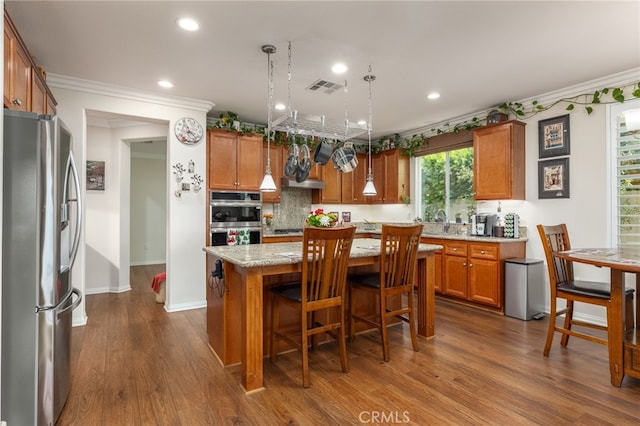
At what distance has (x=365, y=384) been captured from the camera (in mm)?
2371

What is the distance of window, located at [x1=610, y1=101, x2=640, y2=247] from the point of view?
134 inches

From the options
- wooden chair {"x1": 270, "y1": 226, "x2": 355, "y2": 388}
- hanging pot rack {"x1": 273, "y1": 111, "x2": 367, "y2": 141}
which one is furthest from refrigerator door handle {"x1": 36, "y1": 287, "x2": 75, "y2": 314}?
hanging pot rack {"x1": 273, "y1": 111, "x2": 367, "y2": 141}

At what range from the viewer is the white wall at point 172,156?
363 centimetres

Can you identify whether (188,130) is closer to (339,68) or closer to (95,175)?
(95,175)

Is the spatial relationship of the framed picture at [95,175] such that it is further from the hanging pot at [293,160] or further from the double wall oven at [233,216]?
the hanging pot at [293,160]

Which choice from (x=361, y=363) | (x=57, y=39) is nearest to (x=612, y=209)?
(x=361, y=363)

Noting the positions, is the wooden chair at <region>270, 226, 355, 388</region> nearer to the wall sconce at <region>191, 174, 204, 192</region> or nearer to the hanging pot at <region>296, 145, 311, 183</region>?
the hanging pot at <region>296, 145, 311, 183</region>

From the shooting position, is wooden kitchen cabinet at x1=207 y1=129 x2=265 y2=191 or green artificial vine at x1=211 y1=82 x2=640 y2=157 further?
wooden kitchen cabinet at x1=207 y1=129 x2=265 y2=191

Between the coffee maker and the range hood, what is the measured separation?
2473mm

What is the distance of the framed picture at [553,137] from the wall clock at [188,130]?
422 centimetres

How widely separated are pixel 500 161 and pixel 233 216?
3.51 metres

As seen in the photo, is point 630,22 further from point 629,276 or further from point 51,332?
point 51,332

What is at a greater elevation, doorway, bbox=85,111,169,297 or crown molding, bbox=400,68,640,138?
crown molding, bbox=400,68,640,138

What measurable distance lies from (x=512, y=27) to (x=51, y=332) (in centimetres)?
362
